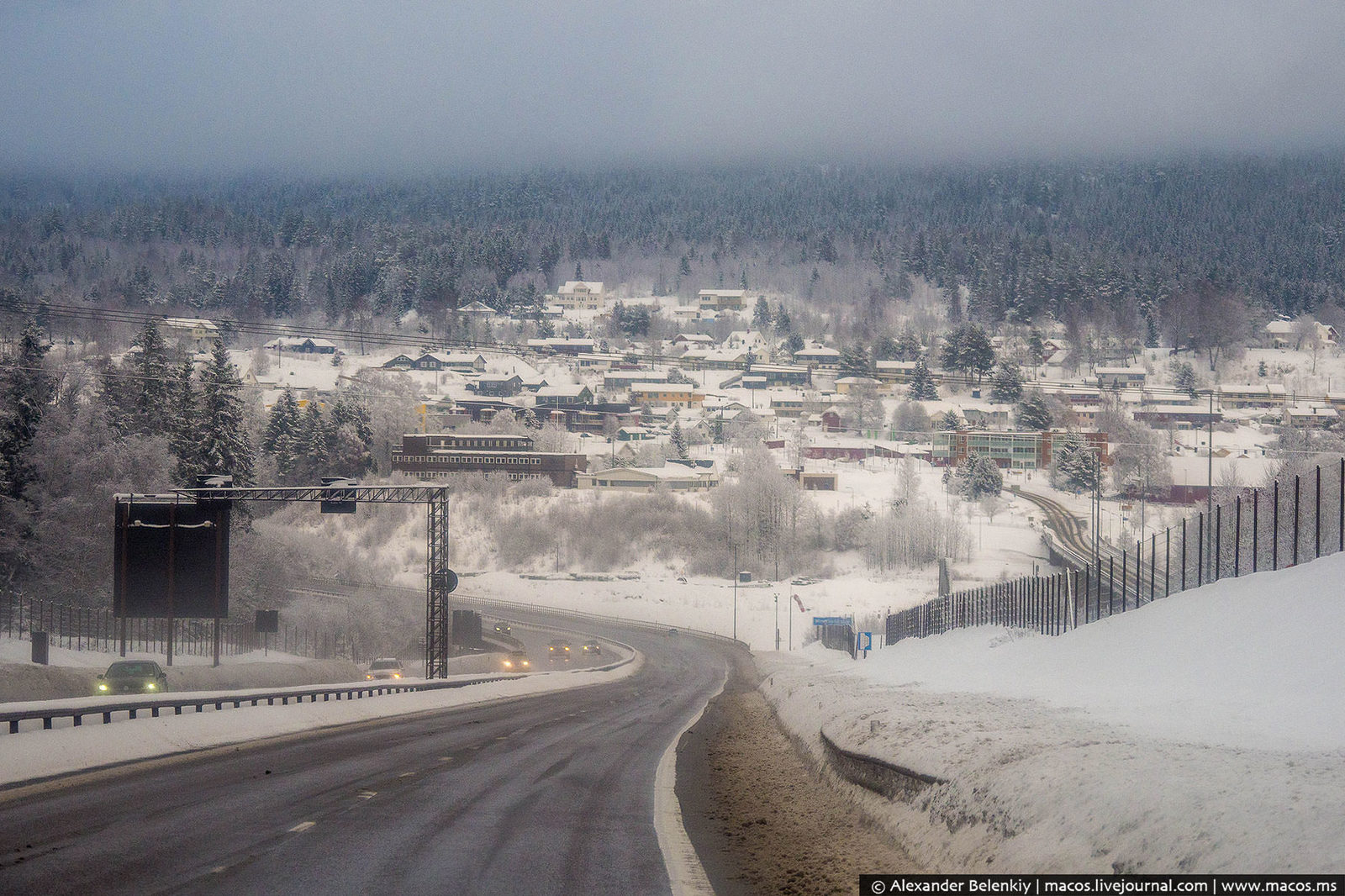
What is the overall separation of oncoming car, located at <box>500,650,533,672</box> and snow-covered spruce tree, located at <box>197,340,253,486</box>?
25.0 meters

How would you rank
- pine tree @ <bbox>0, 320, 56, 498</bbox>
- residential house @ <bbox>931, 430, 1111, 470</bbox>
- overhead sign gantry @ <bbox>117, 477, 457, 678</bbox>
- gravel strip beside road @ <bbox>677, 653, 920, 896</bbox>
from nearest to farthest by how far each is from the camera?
1. gravel strip beside road @ <bbox>677, 653, 920, 896</bbox>
2. overhead sign gantry @ <bbox>117, 477, 457, 678</bbox>
3. pine tree @ <bbox>0, 320, 56, 498</bbox>
4. residential house @ <bbox>931, 430, 1111, 470</bbox>

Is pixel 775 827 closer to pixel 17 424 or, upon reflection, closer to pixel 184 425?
pixel 17 424

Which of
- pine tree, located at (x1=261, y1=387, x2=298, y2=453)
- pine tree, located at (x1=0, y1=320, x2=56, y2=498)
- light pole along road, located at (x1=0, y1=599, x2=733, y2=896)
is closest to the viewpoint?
light pole along road, located at (x1=0, y1=599, x2=733, y2=896)

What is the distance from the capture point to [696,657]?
7619 cm

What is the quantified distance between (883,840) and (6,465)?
66054 mm

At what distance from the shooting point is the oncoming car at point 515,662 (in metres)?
71.4

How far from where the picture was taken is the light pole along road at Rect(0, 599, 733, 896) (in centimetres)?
813

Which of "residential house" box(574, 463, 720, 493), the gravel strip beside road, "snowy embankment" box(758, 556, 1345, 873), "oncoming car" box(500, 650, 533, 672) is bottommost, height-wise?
"oncoming car" box(500, 650, 533, 672)

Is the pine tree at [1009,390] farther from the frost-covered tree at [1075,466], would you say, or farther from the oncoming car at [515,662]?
the oncoming car at [515,662]

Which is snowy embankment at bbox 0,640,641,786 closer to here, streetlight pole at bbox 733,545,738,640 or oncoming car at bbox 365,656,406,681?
oncoming car at bbox 365,656,406,681

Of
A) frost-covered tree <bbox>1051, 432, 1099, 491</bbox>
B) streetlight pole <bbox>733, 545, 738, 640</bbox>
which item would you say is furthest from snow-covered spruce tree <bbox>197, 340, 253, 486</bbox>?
frost-covered tree <bbox>1051, 432, 1099, 491</bbox>

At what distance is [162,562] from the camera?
37.4 m

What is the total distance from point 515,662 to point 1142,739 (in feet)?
213

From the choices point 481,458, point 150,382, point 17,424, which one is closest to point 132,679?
point 17,424
